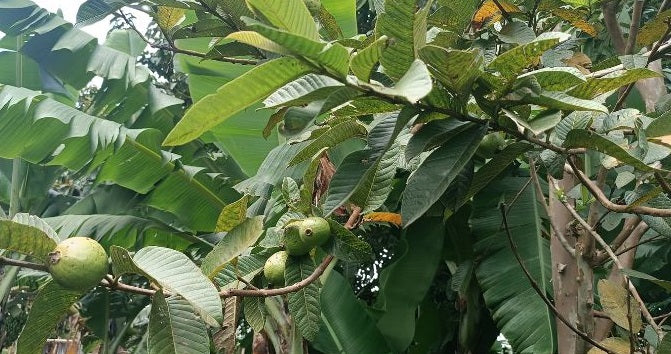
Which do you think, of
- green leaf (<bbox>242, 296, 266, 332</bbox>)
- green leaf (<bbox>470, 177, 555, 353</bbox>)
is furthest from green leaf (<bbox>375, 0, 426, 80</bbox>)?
green leaf (<bbox>470, 177, 555, 353</bbox>)

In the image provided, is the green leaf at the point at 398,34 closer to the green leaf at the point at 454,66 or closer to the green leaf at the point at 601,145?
the green leaf at the point at 454,66

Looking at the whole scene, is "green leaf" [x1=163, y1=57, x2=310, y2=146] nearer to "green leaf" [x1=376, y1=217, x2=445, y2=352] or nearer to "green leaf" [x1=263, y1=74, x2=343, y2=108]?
"green leaf" [x1=263, y1=74, x2=343, y2=108]

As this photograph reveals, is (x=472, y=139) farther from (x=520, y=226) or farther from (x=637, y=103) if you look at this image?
(x=637, y=103)

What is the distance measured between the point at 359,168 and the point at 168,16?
0.72 m

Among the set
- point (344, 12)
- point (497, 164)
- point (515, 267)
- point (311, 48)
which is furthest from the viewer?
point (344, 12)

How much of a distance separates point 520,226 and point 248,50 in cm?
100

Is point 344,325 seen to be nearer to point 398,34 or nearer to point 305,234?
point 305,234

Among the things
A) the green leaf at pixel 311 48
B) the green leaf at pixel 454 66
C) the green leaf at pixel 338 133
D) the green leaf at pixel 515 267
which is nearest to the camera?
the green leaf at pixel 311 48

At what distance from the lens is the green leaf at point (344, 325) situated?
184 cm

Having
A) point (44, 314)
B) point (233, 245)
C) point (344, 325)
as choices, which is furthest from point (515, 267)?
point (44, 314)

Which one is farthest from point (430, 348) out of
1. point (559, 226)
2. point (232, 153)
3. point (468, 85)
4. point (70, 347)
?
point (70, 347)

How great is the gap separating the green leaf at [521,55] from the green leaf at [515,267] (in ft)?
3.48

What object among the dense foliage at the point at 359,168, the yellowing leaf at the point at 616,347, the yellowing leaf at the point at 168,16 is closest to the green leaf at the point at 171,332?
the dense foliage at the point at 359,168

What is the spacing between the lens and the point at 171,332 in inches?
24.4
